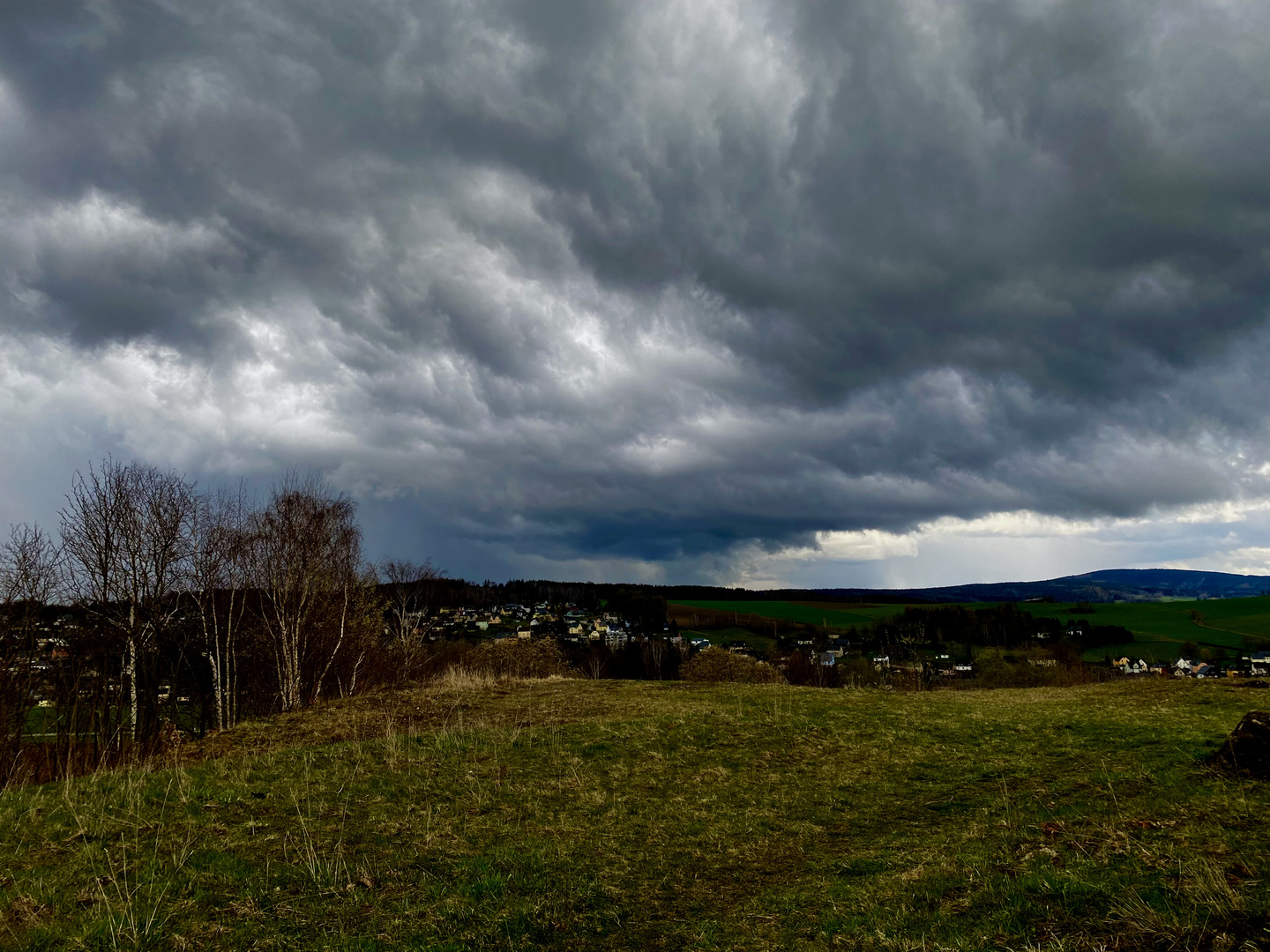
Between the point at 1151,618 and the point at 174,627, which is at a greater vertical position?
the point at 174,627

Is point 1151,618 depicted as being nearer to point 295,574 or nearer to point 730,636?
point 730,636

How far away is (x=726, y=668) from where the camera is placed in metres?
62.2

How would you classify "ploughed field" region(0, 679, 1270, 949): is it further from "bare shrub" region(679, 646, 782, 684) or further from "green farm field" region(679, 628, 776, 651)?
"green farm field" region(679, 628, 776, 651)

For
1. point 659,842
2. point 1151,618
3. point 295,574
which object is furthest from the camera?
point 1151,618

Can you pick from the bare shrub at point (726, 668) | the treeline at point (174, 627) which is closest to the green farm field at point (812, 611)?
the bare shrub at point (726, 668)

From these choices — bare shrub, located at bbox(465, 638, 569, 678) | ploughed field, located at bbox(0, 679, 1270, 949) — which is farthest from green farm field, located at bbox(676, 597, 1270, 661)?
ploughed field, located at bbox(0, 679, 1270, 949)

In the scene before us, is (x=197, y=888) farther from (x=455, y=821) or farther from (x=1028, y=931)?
(x=1028, y=931)

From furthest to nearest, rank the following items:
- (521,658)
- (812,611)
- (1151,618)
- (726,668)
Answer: (812,611), (1151,618), (521,658), (726,668)

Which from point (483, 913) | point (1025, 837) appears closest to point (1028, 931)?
point (1025, 837)

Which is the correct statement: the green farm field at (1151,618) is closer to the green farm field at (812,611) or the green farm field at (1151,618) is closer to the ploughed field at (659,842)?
the green farm field at (812,611)

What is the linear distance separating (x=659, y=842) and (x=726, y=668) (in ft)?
175

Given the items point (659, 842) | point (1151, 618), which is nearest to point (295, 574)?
point (659, 842)

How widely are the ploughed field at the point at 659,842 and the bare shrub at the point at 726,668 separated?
42.8 meters

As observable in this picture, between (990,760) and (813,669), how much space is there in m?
62.4
